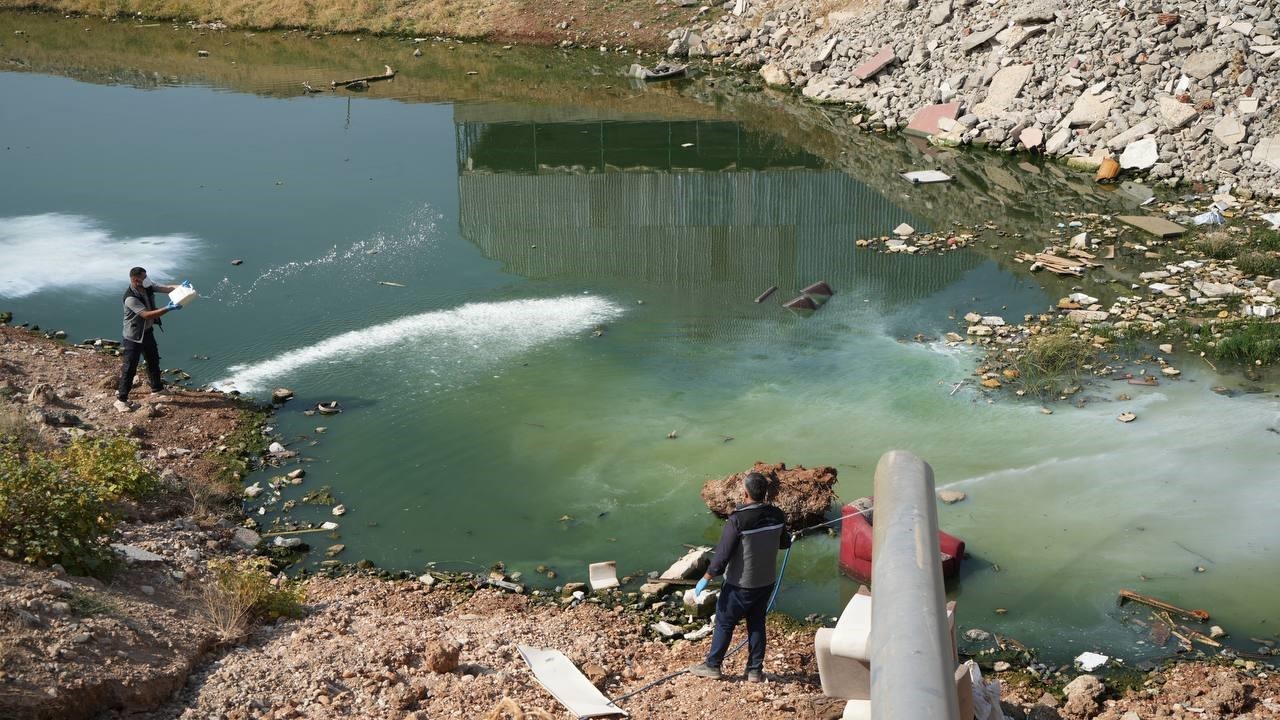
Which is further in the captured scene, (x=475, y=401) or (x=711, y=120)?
(x=711, y=120)

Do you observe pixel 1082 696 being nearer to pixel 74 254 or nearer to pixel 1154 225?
pixel 1154 225

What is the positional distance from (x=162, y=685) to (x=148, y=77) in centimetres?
2634

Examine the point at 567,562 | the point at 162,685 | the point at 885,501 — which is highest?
the point at 885,501

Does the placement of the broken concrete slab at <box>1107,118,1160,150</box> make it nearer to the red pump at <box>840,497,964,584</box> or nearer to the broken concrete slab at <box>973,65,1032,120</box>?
the broken concrete slab at <box>973,65,1032,120</box>

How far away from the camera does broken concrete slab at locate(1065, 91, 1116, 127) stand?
2031cm

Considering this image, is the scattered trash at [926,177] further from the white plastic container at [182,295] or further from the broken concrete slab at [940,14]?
the white plastic container at [182,295]

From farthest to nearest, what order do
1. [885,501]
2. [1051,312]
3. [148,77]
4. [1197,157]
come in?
[148,77]
[1197,157]
[1051,312]
[885,501]

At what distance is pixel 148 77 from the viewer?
29.4m

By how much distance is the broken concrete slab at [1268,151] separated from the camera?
18.0 meters

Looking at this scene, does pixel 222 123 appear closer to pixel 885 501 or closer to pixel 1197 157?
pixel 1197 157

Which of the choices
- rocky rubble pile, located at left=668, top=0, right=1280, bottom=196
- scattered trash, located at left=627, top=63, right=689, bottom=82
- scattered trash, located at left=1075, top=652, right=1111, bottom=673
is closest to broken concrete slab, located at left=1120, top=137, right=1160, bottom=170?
rocky rubble pile, located at left=668, top=0, right=1280, bottom=196

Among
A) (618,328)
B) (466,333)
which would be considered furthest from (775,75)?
(466,333)

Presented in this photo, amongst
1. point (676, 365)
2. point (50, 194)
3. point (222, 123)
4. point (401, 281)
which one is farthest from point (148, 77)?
point (676, 365)

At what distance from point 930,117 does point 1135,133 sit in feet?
13.2
